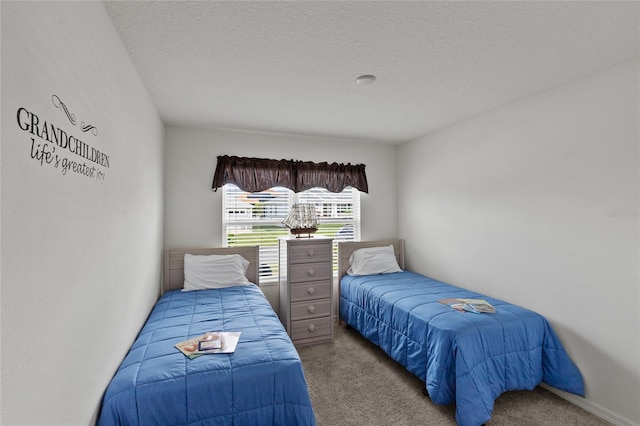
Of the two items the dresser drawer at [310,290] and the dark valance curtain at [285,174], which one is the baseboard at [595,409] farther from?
the dark valance curtain at [285,174]

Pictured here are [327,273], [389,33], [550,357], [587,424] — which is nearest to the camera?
[389,33]

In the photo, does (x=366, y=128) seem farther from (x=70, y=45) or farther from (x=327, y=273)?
(x=70, y=45)

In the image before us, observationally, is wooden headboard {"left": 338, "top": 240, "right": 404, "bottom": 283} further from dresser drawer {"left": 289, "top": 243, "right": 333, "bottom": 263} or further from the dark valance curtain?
the dark valance curtain

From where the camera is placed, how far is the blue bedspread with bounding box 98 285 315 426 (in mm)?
1370

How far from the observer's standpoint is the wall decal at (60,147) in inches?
Result: 33.4

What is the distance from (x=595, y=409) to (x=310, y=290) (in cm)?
236

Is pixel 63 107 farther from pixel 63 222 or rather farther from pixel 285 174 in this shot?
pixel 285 174

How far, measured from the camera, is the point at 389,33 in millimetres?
1617

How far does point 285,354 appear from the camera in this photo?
5.49ft

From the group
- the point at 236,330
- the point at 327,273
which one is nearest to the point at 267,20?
the point at 236,330

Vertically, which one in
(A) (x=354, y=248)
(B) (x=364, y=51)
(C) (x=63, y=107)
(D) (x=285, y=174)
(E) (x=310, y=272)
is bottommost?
(E) (x=310, y=272)

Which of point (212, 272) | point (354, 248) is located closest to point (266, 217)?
point (212, 272)

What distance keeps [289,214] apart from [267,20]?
2173 millimetres

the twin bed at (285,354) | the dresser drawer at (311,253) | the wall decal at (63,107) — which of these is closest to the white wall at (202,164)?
the twin bed at (285,354)
